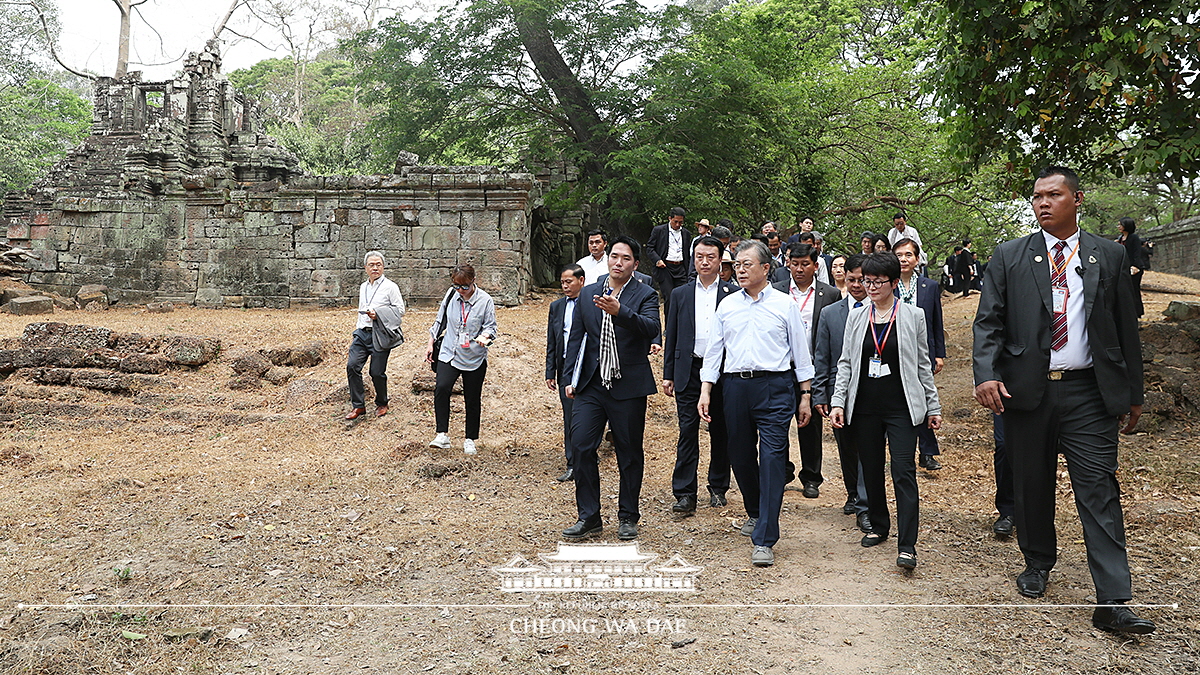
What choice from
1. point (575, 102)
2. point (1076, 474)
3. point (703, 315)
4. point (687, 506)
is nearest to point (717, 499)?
point (687, 506)

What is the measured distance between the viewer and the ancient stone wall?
777 inches

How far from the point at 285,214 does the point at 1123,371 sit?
13.6 metres

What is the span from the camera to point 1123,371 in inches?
137

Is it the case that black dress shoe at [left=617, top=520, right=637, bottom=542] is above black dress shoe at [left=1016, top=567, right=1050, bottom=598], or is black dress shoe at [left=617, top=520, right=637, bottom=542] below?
below

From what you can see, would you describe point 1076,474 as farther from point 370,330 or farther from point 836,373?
point 370,330

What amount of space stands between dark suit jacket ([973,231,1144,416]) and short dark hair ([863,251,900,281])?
559 mm

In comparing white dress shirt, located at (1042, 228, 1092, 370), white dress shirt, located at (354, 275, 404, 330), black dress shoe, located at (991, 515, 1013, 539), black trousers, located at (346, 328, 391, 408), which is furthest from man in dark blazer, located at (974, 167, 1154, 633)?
black trousers, located at (346, 328, 391, 408)

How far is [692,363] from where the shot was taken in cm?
565

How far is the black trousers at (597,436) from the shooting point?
4.75m

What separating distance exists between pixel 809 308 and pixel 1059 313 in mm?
2616

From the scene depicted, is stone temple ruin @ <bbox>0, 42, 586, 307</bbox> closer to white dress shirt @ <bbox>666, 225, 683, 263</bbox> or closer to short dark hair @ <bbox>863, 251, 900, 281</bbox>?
white dress shirt @ <bbox>666, 225, 683, 263</bbox>

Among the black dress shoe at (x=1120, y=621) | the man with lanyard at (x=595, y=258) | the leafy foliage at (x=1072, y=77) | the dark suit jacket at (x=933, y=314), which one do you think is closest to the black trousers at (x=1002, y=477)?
the dark suit jacket at (x=933, y=314)

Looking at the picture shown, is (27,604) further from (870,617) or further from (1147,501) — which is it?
(1147,501)

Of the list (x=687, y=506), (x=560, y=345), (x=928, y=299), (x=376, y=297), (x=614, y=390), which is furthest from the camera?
(x=376, y=297)
